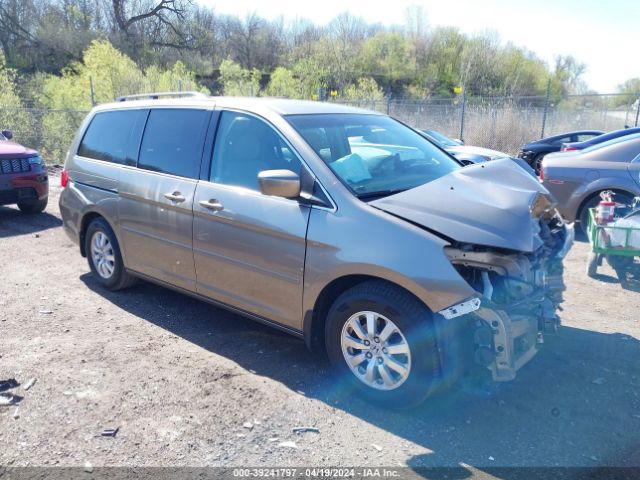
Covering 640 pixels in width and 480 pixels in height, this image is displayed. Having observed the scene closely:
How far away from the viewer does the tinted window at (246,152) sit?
12.4 feet

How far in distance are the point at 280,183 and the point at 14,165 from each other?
6.84m

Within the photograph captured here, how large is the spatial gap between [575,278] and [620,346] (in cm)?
184

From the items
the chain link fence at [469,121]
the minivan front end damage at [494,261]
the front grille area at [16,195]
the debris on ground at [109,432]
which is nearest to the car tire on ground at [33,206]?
the front grille area at [16,195]

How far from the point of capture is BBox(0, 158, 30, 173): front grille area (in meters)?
8.27

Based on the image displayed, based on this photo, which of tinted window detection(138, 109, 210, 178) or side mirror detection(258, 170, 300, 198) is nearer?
side mirror detection(258, 170, 300, 198)

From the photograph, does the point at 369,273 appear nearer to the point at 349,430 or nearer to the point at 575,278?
the point at 349,430

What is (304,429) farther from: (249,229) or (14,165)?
(14,165)

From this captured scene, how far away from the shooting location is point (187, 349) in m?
4.20

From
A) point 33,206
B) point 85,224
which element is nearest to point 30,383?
point 85,224

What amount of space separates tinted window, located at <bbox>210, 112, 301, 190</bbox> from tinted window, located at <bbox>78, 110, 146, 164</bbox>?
4.12 feet

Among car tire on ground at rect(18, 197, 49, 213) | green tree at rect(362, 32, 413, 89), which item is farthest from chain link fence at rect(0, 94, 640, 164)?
green tree at rect(362, 32, 413, 89)

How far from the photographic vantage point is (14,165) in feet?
27.6

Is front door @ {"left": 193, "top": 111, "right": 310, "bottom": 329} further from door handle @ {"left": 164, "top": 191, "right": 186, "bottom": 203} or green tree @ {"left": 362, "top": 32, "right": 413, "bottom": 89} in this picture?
green tree @ {"left": 362, "top": 32, "right": 413, "bottom": 89}

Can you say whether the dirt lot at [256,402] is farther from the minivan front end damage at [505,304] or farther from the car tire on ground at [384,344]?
the minivan front end damage at [505,304]
